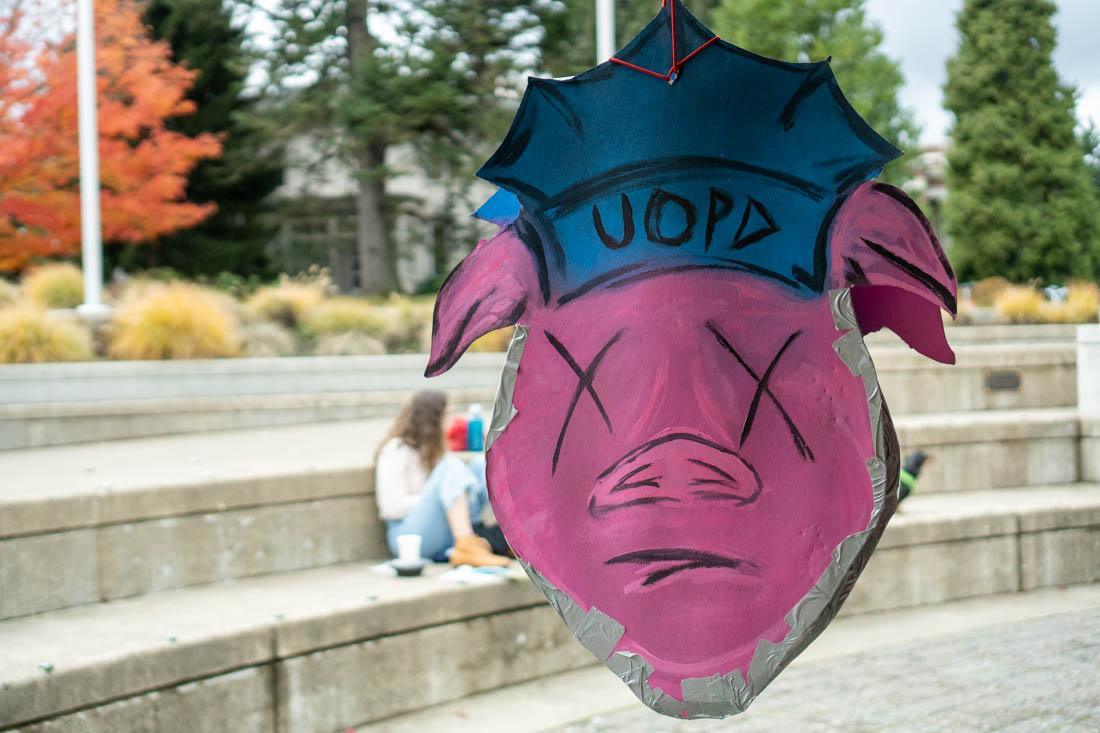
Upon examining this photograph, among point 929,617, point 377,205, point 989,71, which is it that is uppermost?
point 989,71

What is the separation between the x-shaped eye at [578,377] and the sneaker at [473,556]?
3.78 metres

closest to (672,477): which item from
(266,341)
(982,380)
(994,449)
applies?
(994,449)

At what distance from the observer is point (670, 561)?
1.18 m

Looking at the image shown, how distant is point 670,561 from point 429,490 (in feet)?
13.0

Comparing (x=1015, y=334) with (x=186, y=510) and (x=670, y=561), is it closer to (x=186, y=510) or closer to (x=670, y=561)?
(x=186, y=510)

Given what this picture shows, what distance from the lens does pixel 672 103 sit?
3.61ft

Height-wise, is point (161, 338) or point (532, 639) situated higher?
point (161, 338)

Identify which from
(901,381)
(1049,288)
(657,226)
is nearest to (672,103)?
(657,226)

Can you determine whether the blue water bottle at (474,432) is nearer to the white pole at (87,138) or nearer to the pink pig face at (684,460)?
the pink pig face at (684,460)

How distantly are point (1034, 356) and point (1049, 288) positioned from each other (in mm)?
13212

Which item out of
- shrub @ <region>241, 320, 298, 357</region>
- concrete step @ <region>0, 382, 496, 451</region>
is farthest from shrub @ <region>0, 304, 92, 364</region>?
shrub @ <region>241, 320, 298, 357</region>

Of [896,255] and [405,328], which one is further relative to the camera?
[405,328]

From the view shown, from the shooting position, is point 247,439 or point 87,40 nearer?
point 247,439

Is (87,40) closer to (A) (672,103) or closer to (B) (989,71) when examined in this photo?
(A) (672,103)
